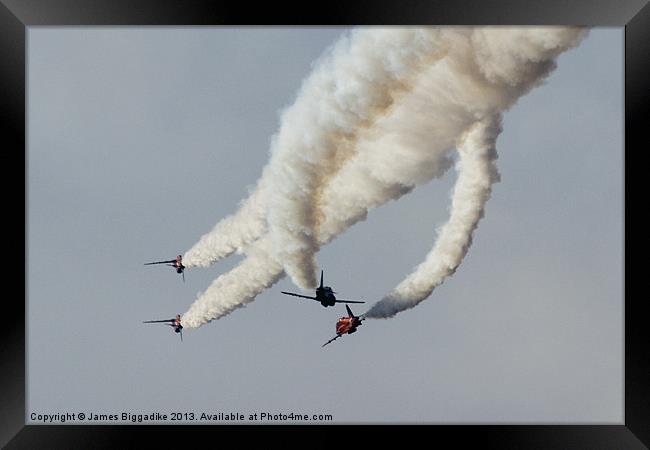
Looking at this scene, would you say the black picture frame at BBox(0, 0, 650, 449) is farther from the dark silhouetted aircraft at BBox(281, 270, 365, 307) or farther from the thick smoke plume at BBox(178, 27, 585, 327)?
the dark silhouetted aircraft at BBox(281, 270, 365, 307)

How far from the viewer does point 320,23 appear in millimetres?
15258

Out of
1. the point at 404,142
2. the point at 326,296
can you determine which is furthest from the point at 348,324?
the point at 404,142

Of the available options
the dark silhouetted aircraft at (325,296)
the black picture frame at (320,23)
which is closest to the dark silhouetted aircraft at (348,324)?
the dark silhouetted aircraft at (325,296)

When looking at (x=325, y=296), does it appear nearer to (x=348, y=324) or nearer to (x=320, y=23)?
(x=348, y=324)

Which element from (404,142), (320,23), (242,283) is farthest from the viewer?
(242,283)

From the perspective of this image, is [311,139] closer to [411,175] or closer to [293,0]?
[411,175]

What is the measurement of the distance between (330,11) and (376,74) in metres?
4.56

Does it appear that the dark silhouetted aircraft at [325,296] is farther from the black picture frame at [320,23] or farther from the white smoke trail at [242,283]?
the black picture frame at [320,23]

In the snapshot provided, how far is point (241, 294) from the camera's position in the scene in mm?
35219

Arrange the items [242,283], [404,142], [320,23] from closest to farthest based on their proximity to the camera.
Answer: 1. [320,23]
2. [404,142]
3. [242,283]

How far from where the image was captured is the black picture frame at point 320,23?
14.8 m

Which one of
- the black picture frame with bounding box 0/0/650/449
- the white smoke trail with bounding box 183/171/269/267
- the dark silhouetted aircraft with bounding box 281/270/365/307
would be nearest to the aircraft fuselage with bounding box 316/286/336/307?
the dark silhouetted aircraft with bounding box 281/270/365/307

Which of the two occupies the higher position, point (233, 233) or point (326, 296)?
point (233, 233)

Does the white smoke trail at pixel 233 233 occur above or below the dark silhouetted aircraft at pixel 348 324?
above
